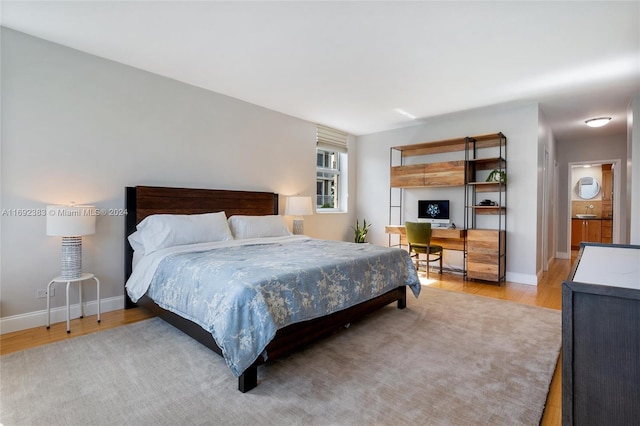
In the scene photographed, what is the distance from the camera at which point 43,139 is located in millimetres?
2822

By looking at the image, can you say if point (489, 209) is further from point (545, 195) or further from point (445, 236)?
point (545, 195)

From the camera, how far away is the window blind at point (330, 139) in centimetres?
564

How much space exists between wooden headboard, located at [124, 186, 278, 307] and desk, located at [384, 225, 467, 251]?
7.17 ft

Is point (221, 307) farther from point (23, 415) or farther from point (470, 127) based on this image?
point (470, 127)

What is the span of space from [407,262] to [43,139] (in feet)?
12.0

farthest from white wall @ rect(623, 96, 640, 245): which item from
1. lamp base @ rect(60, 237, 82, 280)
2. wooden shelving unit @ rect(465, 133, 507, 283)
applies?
lamp base @ rect(60, 237, 82, 280)

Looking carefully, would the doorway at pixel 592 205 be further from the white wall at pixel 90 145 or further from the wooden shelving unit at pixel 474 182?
the white wall at pixel 90 145

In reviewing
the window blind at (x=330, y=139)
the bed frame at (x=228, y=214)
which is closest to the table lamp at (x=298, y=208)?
the bed frame at (x=228, y=214)

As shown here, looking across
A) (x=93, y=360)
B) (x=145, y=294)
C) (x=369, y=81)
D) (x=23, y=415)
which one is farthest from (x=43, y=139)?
(x=369, y=81)

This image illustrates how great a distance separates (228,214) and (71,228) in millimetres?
1686

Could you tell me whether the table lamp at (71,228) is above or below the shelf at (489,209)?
below

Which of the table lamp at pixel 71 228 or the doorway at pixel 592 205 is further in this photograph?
the doorway at pixel 592 205

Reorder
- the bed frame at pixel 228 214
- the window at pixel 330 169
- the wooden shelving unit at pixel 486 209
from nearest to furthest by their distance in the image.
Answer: the bed frame at pixel 228 214
the wooden shelving unit at pixel 486 209
the window at pixel 330 169

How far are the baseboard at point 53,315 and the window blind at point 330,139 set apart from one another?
385cm
